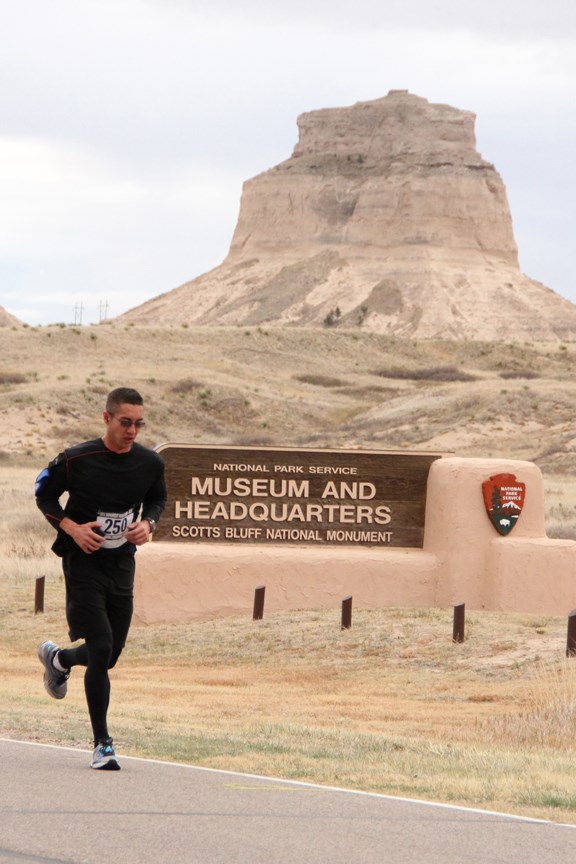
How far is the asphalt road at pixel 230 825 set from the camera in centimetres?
575

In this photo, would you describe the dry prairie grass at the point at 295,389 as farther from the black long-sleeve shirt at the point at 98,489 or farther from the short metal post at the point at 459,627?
the black long-sleeve shirt at the point at 98,489

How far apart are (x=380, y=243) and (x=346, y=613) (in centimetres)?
13177

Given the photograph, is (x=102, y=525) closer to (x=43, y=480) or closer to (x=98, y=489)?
(x=98, y=489)

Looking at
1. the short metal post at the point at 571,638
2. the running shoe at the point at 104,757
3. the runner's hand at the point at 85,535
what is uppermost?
the runner's hand at the point at 85,535

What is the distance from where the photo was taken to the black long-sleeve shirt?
25.1ft

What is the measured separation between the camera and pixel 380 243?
146250 millimetres

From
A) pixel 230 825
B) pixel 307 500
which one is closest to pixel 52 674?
pixel 230 825

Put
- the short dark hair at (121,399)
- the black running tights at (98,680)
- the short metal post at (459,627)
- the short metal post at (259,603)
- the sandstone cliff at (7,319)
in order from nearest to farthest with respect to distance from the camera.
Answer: the black running tights at (98,680) < the short dark hair at (121,399) < the short metal post at (459,627) < the short metal post at (259,603) < the sandstone cliff at (7,319)

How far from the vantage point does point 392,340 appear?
348 feet

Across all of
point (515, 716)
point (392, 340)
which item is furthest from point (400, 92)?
point (515, 716)

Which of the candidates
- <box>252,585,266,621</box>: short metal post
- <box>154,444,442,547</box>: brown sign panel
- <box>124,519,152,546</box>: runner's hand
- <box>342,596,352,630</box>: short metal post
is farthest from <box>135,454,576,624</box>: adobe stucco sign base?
<box>124,519,152,546</box>: runner's hand

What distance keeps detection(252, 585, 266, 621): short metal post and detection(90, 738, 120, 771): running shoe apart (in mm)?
9994

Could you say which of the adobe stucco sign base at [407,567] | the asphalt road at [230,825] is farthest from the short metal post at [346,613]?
the asphalt road at [230,825]

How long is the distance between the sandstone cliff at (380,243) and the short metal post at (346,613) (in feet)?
368
